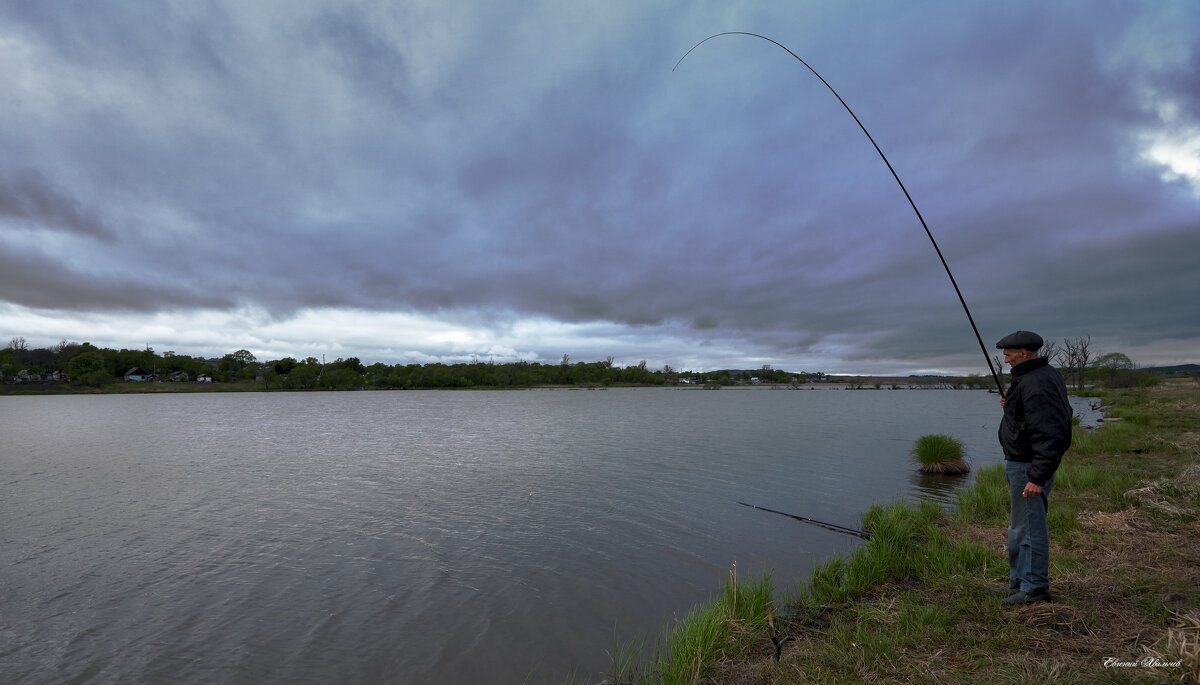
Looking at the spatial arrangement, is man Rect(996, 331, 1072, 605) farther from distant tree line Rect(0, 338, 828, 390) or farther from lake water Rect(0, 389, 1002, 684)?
distant tree line Rect(0, 338, 828, 390)

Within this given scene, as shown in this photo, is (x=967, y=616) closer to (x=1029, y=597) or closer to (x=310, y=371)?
(x=1029, y=597)

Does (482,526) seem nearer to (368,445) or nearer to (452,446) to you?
(452,446)

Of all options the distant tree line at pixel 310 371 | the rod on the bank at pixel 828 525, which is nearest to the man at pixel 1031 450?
the rod on the bank at pixel 828 525

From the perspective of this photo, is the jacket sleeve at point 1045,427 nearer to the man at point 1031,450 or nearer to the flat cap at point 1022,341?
the man at point 1031,450

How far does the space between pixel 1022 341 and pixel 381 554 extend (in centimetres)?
1180

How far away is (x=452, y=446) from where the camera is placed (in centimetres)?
2788

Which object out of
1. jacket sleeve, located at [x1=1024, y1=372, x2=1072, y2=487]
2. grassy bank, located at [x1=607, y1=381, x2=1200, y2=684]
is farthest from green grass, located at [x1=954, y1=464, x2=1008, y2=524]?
jacket sleeve, located at [x1=1024, y1=372, x2=1072, y2=487]

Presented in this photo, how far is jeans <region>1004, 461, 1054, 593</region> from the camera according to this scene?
223 inches

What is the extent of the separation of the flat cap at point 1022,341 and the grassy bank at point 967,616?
2.88m

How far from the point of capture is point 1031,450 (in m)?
5.80

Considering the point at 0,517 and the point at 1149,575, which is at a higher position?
the point at 1149,575

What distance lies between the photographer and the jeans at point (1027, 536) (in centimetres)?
566

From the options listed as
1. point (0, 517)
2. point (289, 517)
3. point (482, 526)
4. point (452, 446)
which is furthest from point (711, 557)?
point (452, 446)

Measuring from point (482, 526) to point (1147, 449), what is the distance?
23.9 meters
